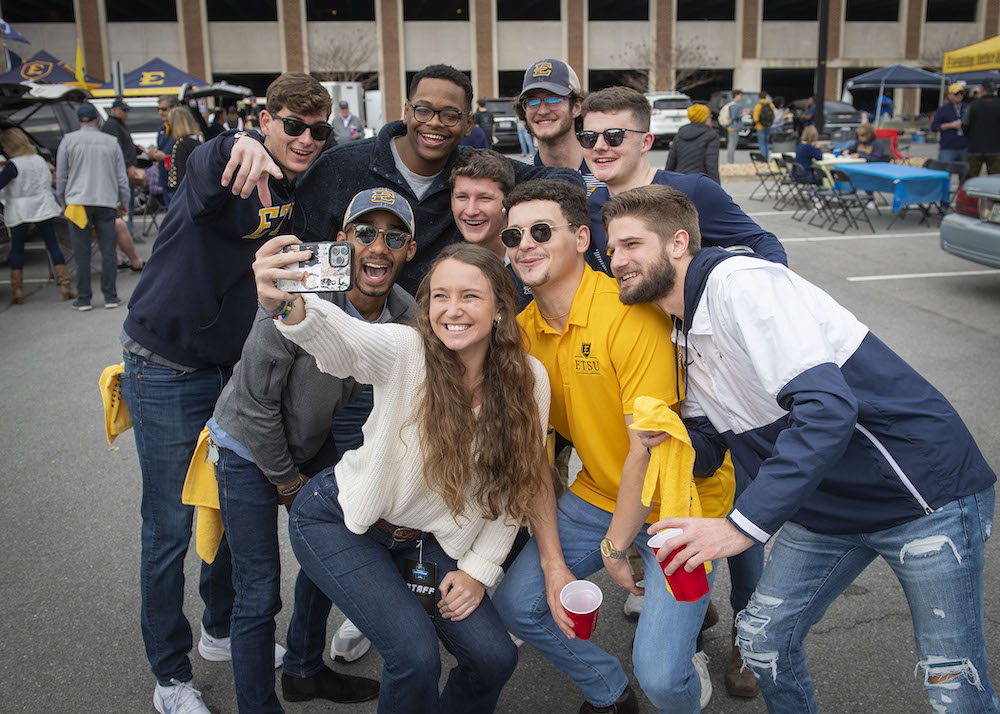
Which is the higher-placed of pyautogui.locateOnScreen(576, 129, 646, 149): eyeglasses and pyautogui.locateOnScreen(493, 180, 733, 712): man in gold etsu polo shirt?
pyautogui.locateOnScreen(576, 129, 646, 149): eyeglasses

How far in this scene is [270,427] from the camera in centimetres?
254

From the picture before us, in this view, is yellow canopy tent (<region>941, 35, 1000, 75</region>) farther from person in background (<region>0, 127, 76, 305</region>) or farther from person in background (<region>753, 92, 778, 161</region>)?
person in background (<region>0, 127, 76, 305</region>)

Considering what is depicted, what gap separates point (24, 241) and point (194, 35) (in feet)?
96.9

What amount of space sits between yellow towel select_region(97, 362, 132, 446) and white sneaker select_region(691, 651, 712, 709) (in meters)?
2.33

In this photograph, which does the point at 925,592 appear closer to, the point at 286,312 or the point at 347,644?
the point at 286,312

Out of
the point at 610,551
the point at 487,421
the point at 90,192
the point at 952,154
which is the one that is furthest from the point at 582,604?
the point at 952,154

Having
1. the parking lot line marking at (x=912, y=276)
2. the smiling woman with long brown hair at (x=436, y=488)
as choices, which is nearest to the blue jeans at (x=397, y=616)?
the smiling woman with long brown hair at (x=436, y=488)

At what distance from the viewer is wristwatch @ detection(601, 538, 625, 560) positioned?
2.56m

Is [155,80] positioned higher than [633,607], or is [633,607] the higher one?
[155,80]

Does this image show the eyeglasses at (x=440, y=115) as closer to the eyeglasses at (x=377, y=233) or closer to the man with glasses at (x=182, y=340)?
the man with glasses at (x=182, y=340)

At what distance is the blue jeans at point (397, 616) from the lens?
2.38 meters

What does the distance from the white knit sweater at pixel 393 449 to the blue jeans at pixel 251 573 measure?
1.11 feet

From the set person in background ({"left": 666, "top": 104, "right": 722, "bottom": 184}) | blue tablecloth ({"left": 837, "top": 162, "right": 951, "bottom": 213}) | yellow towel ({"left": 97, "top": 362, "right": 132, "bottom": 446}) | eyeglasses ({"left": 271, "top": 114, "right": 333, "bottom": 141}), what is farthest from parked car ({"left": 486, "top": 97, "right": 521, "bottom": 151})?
yellow towel ({"left": 97, "top": 362, "right": 132, "bottom": 446})

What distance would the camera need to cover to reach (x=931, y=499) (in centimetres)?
215
